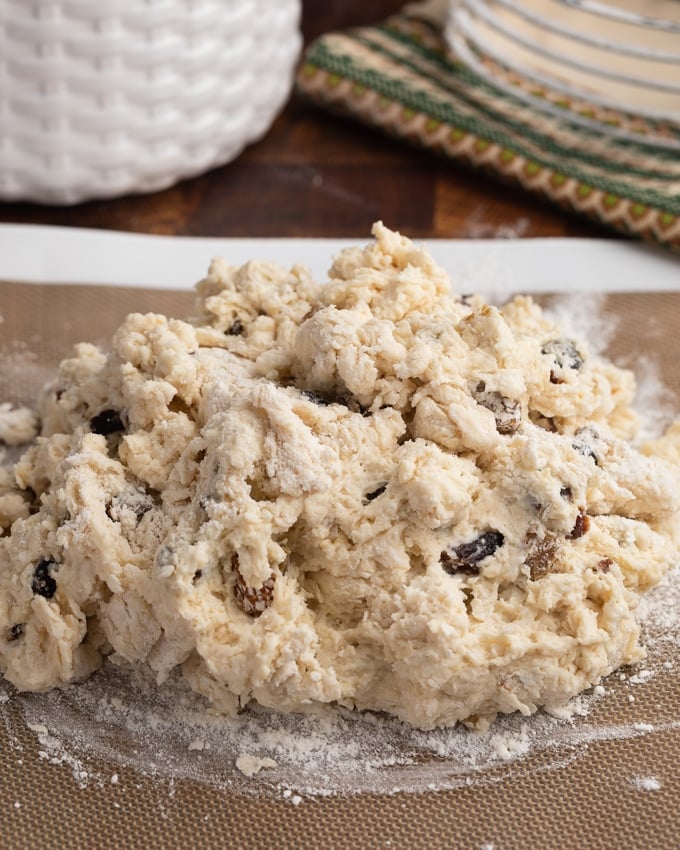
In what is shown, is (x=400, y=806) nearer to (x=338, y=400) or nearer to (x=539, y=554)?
(x=539, y=554)

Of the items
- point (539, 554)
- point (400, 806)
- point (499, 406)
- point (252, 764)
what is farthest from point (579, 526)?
point (252, 764)

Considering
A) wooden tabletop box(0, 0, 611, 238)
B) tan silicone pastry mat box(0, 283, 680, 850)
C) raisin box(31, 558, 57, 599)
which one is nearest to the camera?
tan silicone pastry mat box(0, 283, 680, 850)

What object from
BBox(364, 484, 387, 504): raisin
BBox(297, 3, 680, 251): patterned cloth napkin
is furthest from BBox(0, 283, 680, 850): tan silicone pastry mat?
BBox(297, 3, 680, 251): patterned cloth napkin

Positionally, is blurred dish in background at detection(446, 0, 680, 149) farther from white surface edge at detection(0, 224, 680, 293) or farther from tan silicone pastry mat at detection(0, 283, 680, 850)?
tan silicone pastry mat at detection(0, 283, 680, 850)

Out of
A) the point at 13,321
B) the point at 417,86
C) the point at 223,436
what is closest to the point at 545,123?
the point at 417,86

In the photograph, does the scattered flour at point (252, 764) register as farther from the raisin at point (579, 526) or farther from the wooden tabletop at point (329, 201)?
the wooden tabletop at point (329, 201)

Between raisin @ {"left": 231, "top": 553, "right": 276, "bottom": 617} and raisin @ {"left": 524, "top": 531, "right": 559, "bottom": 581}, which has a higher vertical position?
raisin @ {"left": 524, "top": 531, "right": 559, "bottom": 581}

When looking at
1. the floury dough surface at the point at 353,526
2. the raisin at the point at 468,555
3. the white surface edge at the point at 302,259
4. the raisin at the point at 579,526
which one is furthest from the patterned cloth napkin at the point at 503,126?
the raisin at the point at 468,555

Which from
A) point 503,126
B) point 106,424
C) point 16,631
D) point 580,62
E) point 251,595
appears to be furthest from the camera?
point 503,126
